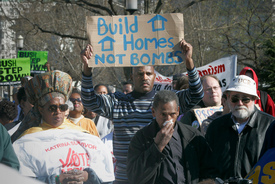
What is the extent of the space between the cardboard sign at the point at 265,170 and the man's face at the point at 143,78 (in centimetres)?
167

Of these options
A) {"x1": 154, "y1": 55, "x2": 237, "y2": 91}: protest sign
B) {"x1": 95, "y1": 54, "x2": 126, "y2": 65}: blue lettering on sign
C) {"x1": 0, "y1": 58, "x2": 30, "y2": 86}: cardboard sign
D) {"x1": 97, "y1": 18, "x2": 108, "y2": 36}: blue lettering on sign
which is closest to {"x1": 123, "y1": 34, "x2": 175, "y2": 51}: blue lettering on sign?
{"x1": 95, "y1": 54, "x2": 126, "y2": 65}: blue lettering on sign

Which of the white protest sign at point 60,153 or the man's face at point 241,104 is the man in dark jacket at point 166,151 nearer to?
the white protest sign at point 60,153

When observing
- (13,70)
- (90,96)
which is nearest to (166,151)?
(90,96)

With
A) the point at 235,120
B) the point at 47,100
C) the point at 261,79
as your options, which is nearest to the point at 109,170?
the point at 47,100

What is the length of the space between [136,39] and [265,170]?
88.3 inches

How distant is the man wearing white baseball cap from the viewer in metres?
3.73

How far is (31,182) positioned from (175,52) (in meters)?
3.40

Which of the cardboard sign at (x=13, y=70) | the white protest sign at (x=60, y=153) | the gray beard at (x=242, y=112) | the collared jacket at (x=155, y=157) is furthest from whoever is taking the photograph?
the cardboard sign at (x=13, y=70)

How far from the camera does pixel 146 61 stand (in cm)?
445

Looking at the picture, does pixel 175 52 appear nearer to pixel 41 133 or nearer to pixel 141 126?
pixel 141 126

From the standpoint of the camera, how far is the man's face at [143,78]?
13.9 feet

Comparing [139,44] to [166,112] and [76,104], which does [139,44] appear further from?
[76,104]

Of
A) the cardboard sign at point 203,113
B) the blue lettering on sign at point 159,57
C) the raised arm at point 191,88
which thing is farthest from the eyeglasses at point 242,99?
the cardboard sign at point 203,113

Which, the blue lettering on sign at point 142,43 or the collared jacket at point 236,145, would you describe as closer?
the collared jacket at point 236,145
